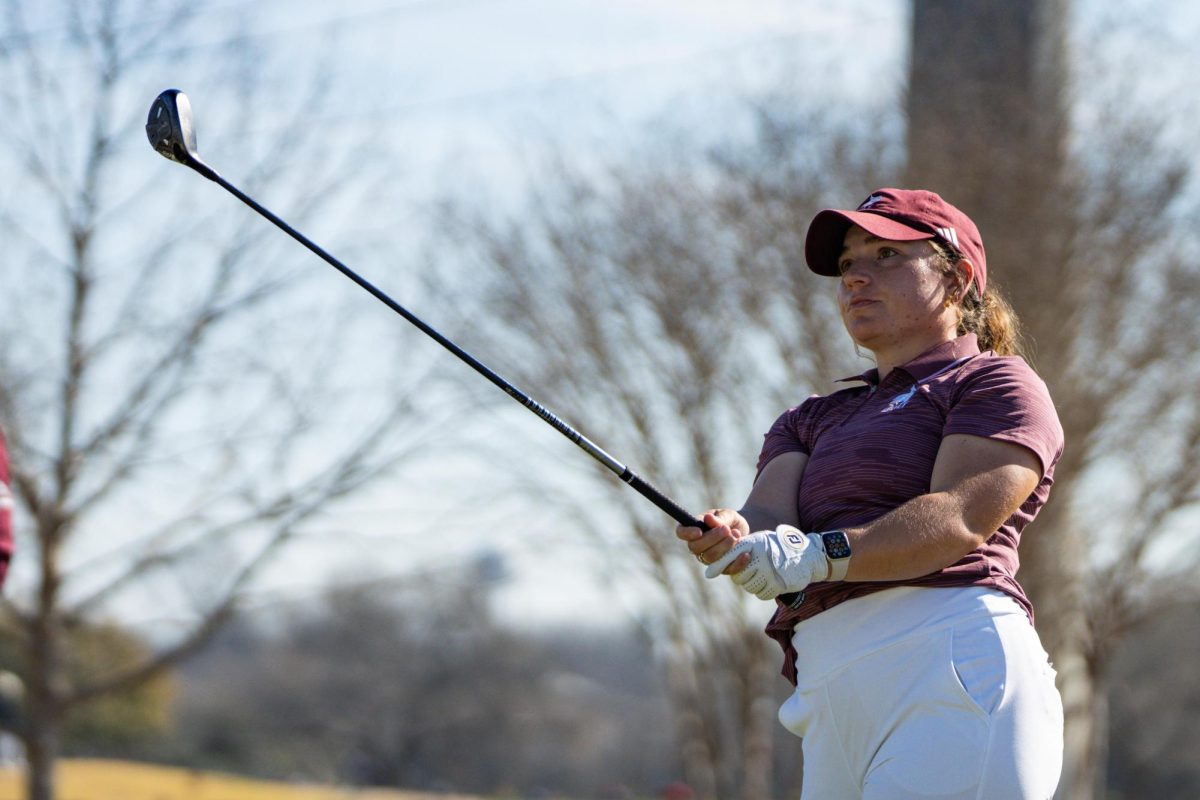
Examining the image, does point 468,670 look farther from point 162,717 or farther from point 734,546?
point 734,546

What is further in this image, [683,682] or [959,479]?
[683,682]

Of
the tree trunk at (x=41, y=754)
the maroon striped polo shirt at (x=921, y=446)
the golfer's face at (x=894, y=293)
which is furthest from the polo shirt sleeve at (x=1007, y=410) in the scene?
the tree trunk at (x=41, y=754)

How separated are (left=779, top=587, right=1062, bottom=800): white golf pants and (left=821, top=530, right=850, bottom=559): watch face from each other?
0.55 ft

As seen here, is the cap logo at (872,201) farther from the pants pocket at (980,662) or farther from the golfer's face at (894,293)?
the pants pocket at (980,662)

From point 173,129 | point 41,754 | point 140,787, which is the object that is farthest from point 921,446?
point 140,787

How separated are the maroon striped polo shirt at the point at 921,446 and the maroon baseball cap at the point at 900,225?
0.20 metres

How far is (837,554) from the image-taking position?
2924 millimetres

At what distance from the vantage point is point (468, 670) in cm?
3988

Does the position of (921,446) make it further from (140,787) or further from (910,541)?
(140,787)

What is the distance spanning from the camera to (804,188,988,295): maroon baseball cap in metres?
3.25

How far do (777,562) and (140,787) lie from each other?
11.7 m

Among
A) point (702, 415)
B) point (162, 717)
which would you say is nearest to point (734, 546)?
point (702, 415)

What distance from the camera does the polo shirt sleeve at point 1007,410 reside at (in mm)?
3012

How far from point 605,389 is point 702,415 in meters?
0.79
